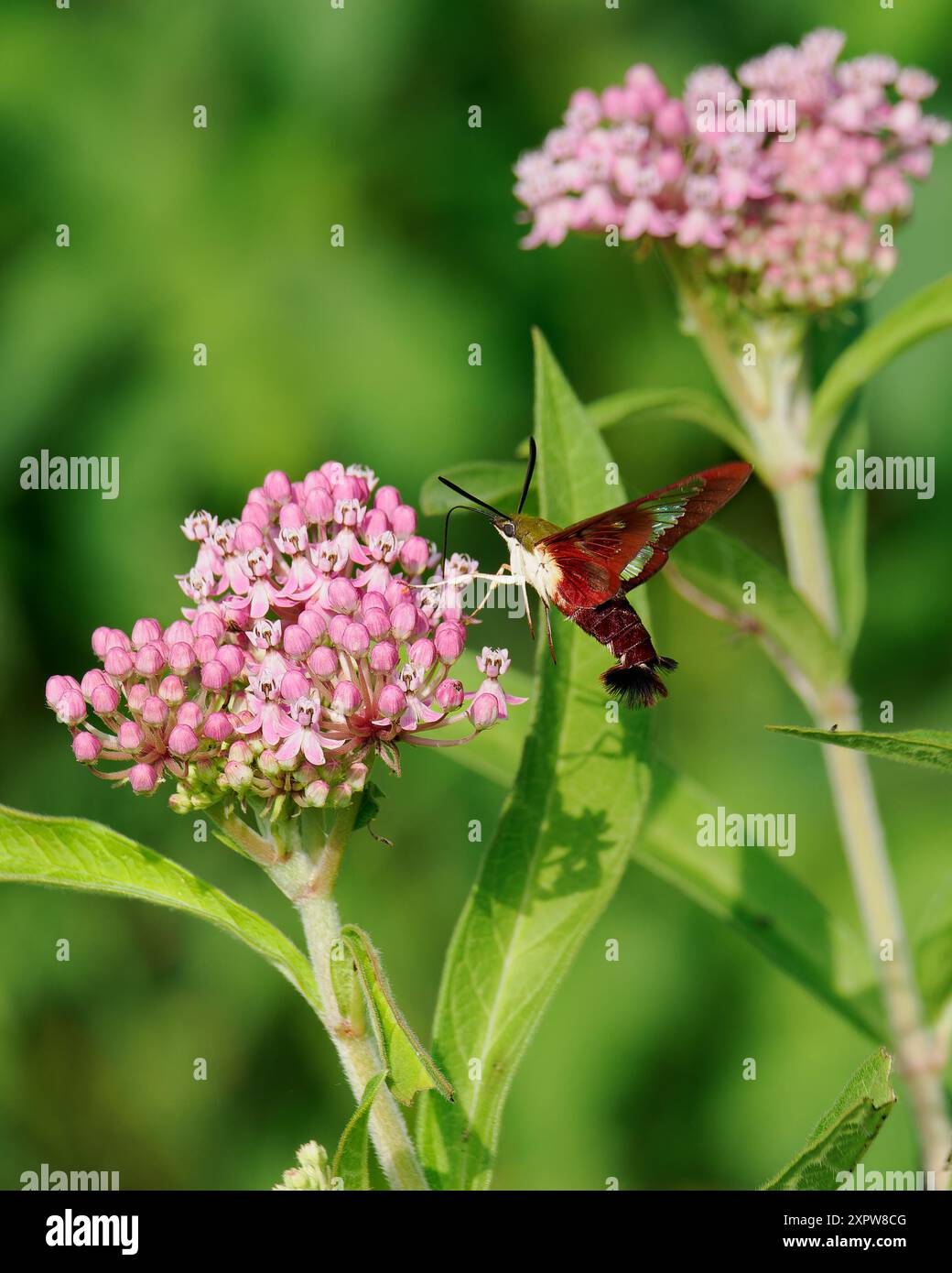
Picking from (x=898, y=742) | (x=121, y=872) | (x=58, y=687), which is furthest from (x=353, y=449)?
(x=898, y=742)

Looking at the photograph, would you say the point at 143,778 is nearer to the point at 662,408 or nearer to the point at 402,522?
the point at 402,522

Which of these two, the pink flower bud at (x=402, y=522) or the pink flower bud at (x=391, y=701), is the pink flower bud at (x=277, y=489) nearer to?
the pink flower bud at (x=402, y=522)

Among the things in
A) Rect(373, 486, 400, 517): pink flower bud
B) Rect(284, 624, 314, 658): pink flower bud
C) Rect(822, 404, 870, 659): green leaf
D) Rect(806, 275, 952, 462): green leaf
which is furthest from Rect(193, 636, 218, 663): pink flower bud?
Rect(806, 275, 952, 462): green leaf

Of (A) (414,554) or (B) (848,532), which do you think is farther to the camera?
(B) (848,532)

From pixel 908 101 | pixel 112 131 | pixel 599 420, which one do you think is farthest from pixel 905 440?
pixel 112 131

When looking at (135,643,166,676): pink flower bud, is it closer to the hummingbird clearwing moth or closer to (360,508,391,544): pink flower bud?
(360,508,391,544): pink flower bud
